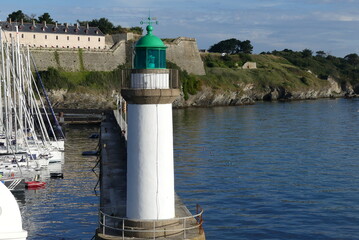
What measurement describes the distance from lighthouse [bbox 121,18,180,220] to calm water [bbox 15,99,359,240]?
12678mm

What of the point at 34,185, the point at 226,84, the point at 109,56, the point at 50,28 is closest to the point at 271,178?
the point at 34,185

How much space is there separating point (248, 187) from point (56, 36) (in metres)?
78.0

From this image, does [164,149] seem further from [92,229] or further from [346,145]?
[346,145]

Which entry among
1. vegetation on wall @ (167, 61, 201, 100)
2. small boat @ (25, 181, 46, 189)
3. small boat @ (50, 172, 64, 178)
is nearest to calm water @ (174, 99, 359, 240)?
small boat @ (50, 172, 64, 178)

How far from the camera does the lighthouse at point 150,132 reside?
15.3 m

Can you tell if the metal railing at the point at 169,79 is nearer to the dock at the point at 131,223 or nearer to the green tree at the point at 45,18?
the dock at the point at 131,223

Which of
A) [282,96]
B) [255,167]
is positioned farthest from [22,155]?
[282,96]

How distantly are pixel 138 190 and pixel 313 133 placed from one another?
5751 cm

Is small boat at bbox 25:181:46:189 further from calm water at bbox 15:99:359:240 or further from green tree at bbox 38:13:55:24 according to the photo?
green tree at bbox 38:13:55:24

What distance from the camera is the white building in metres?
104

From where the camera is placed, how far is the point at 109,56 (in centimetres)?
11100

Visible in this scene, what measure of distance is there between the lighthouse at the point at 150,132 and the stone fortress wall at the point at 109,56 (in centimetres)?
8087

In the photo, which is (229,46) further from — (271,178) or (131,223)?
(131,223)

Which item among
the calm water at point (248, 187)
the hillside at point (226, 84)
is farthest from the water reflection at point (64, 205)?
the hillside at point (226, 84)
